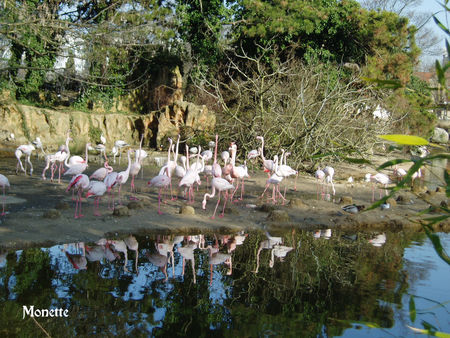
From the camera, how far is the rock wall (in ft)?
51.1

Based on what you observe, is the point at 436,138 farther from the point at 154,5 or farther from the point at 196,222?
the point at 196,222

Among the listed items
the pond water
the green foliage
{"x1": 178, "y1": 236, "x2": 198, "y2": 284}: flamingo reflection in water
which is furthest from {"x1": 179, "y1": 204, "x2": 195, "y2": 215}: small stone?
the green foliage

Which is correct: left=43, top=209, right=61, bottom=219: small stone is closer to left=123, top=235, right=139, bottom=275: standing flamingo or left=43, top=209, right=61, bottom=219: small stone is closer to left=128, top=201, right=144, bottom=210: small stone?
left=123, top=235, right=139, bottom=275: standing flamingo

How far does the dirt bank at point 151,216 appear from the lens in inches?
256

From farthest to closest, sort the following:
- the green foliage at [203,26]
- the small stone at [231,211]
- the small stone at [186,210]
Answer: the green foliage at [203,26], the small stone at [231,211], the small stone at [186,210]

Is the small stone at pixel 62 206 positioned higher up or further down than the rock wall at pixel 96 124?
further down

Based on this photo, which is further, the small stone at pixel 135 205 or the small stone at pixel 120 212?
the small stone at pixel 135 205

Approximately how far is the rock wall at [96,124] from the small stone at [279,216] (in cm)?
754

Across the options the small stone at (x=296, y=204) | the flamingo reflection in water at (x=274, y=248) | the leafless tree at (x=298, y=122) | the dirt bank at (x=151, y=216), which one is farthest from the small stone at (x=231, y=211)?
the leafless tree at (x=298, y=122)

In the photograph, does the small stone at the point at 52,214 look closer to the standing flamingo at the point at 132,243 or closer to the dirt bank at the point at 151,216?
the dirt bank at the point at 151,216

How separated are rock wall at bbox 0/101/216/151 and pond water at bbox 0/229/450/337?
9.15 metres

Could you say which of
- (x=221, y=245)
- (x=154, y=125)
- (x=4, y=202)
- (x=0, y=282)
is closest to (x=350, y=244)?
(x=221, y=245)

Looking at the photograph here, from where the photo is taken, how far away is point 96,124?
1712 centimetres

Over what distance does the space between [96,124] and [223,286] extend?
1319cm
